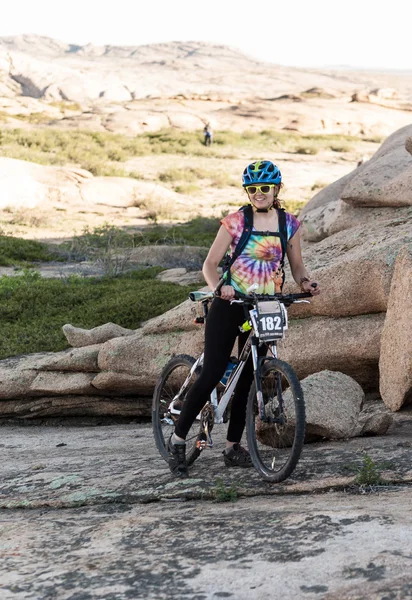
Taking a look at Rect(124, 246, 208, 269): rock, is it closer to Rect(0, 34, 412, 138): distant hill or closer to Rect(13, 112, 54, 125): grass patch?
Rect(0, 34, 412, 138): distant hill

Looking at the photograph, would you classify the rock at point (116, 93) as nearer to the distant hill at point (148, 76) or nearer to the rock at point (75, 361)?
the distant hill at point (148, 76)

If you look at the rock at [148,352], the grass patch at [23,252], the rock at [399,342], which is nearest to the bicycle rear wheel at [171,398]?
the rock at [399,342]

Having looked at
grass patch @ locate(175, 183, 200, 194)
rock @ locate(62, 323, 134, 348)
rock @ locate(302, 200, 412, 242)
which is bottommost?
rock @ locate(62, 323, 134, 348)

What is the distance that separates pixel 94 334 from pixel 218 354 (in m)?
4.68

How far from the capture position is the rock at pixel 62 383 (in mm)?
9430

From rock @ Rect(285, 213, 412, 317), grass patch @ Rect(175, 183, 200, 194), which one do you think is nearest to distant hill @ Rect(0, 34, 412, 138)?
grass patch @ Rect(175, 183, 200, 194)

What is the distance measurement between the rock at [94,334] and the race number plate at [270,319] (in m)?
4.86

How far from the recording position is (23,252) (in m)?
20.6

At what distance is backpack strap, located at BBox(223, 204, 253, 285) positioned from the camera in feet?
17.8

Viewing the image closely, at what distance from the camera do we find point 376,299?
7.89 meters

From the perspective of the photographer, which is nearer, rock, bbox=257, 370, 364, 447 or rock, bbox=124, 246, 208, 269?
rock, bbox=257, 370, 364, 447

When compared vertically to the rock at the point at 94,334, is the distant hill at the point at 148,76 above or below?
above

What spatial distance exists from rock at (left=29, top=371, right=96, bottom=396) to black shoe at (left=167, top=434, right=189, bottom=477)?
3753 mm

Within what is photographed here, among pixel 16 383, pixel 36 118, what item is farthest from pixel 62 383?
pixel 36 118
